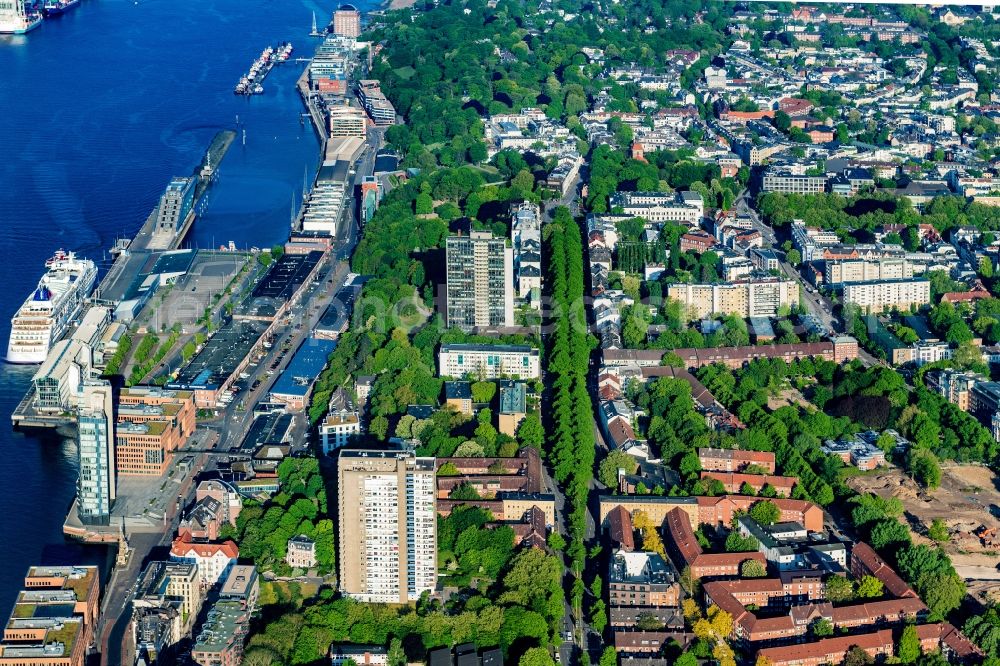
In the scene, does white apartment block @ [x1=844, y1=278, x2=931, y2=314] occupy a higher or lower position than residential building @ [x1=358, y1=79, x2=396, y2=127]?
lower

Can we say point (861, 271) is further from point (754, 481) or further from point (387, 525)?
point (387, 525)

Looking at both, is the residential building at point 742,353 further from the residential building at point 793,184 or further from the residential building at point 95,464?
the residential building at point 793,184

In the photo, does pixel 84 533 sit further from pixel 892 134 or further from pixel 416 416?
pixel 892 134

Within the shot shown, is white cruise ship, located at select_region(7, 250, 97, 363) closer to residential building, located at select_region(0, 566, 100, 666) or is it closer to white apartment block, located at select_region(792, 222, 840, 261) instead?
residential building, located at select_region(0, 566, 100, 666)

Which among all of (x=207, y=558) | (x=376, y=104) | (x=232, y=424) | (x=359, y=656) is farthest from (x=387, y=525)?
(x=376, y=104)

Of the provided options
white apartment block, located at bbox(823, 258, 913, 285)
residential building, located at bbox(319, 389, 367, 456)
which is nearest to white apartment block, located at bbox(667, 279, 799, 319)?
white apartment block, located at bbox(823, 258, 913, 285)

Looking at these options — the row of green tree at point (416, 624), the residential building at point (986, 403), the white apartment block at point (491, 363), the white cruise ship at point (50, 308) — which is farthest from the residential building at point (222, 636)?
the residential building at point (986, 403)
